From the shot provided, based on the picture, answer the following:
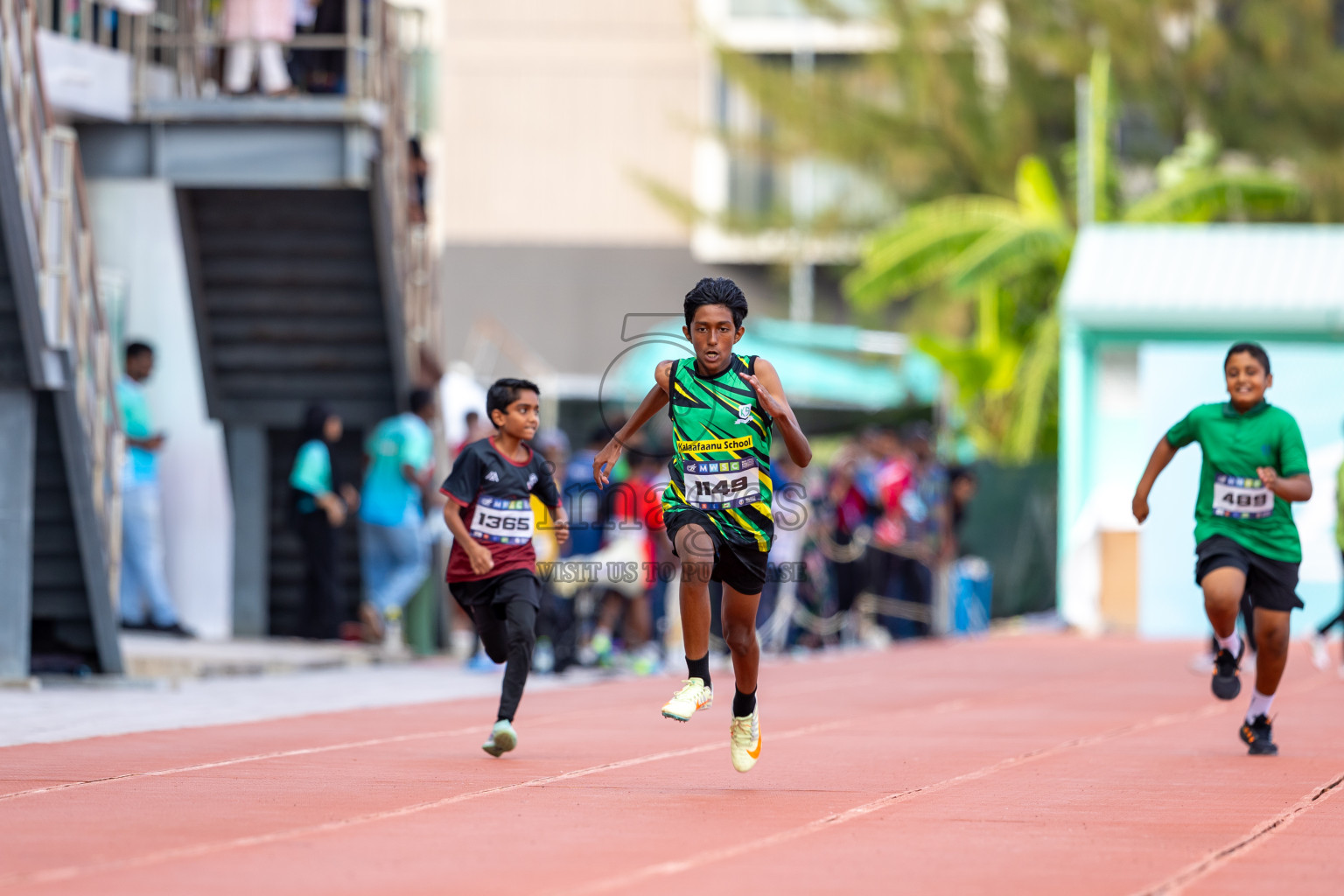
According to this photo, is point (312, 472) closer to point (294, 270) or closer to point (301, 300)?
point (301, 300)

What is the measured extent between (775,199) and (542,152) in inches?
204

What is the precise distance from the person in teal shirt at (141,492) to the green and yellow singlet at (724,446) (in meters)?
8.74

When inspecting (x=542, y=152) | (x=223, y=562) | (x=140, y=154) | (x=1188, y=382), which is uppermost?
(x=542, y=152)

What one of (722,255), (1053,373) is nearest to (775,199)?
(722,255)

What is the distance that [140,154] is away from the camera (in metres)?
17.6

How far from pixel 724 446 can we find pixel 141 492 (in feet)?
31.0

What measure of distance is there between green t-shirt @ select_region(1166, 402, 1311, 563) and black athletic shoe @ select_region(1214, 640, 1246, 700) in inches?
19.9

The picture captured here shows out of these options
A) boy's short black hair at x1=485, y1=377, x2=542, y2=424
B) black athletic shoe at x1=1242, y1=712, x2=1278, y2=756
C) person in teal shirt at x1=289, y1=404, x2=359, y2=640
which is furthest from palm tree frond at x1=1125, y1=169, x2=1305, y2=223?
boy's short black hair at x1=485, y1=377, x2=542, y2=424

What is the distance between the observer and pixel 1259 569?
10.4 metres

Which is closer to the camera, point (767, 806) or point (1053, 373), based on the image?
point (767, 806)

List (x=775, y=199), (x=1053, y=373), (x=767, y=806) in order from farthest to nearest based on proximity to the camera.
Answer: (x=775, y=199)
(x=1053, y=373)
(x=767, y=806)

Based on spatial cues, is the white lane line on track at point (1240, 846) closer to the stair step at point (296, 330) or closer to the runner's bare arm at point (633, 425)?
the runner's bare arm at point (633, 425)

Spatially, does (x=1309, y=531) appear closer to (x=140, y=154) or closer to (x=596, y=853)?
(x=140, y=154)

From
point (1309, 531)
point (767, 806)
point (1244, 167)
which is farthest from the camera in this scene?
point (1244, 167)
